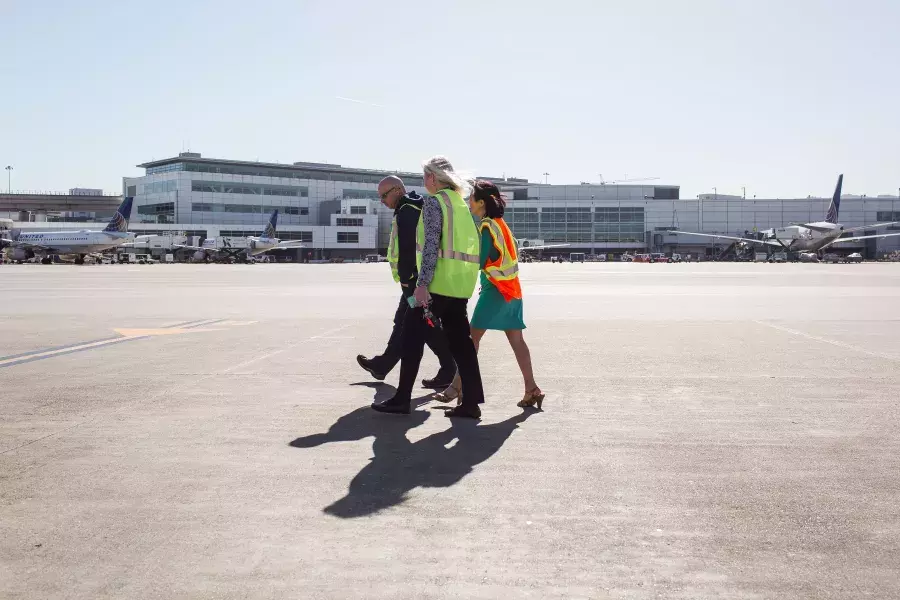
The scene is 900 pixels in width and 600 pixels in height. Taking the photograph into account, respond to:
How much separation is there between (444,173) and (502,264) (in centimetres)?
97

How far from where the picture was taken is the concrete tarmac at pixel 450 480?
3.12 meters

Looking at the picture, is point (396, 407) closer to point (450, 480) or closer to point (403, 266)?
point (403, 266)

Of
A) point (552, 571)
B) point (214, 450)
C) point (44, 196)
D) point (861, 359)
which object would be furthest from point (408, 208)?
point (44, 196)

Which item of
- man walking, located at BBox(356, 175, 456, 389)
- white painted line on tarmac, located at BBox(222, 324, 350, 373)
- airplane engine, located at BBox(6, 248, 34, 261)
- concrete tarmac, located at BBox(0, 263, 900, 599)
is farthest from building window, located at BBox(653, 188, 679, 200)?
A: man walking, located at BBox(356, 175, 456, 389)

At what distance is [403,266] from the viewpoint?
7.12 meters

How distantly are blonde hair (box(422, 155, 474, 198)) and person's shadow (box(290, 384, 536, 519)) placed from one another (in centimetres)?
188

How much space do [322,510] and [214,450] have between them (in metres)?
1.55

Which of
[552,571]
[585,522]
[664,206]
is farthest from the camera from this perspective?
[664,206]

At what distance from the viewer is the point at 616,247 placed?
513 feet

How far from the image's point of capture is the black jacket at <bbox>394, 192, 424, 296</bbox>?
707 cm

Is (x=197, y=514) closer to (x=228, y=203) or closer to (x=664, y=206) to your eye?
(x=228, y=203)

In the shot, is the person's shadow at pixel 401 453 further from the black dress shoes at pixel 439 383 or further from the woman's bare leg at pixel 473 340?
the black dress shoes at pixel 439 383

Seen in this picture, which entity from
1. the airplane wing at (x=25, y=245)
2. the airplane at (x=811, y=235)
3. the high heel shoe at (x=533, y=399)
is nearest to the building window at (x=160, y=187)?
the airplane wing at (x=25, y=245)

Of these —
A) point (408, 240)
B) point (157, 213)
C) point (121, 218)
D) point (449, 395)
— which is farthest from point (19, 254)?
point (449, 395)
